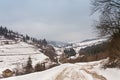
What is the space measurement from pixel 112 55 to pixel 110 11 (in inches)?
185

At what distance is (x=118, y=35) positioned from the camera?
97.5ft

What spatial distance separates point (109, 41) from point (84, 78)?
840cm

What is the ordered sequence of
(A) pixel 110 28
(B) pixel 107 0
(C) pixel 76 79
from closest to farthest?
1. (C) pixel 76 79
2. (B) pixel 107 0
3. (A) pixel 110 28

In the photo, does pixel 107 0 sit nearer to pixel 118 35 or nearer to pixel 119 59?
pixel 118 35

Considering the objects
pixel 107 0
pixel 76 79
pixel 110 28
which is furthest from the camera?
pixel 110 28

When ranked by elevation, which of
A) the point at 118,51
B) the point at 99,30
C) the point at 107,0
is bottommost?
the point at 118,51

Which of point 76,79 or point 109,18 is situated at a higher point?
point 109,18

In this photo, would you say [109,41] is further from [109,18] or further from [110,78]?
[110,78]

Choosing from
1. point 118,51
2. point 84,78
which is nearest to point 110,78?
point 84,78

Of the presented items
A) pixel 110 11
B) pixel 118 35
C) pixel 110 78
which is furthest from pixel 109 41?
pixel 110 78

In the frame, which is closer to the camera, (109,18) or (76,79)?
(76,79)

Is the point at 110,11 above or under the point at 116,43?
above

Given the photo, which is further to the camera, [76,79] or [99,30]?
[99,30]

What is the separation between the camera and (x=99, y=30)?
101 ft
